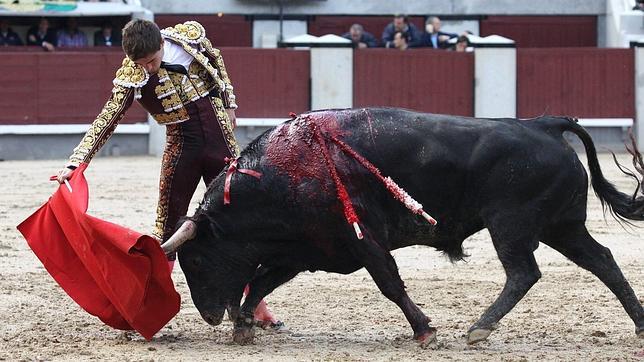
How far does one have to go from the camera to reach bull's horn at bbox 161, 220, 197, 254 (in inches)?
185

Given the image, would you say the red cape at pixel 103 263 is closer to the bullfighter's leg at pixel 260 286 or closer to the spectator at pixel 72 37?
the bullfighter's leg at pixel 260 286

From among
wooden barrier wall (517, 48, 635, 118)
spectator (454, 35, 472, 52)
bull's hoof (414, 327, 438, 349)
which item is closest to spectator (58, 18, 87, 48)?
spectator (454, 35, 472, 52)

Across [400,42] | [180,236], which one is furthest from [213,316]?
[400,42]

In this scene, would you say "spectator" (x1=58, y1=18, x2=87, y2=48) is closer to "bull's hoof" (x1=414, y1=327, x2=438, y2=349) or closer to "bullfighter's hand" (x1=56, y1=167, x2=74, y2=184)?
"bullfighter's hand" (x1=56, y1=167, x2=74, y2=184)

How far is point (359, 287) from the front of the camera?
6.08 m

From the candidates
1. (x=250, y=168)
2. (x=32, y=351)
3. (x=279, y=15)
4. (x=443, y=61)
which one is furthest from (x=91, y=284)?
(x=279, y=15)

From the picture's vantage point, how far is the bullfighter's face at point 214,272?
482 cm

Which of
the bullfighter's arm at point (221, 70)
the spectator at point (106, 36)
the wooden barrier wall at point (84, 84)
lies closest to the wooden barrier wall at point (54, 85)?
the wooden barrier wall at point (84, 84)

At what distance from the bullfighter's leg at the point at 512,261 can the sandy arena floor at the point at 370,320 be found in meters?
0.13

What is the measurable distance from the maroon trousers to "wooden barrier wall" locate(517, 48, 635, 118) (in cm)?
1054

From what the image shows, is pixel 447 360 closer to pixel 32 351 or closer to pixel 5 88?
pixel 32 351

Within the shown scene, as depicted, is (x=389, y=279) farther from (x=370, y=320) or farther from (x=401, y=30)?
(x=401, y=30)

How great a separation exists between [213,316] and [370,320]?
726mm

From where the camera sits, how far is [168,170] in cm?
499
